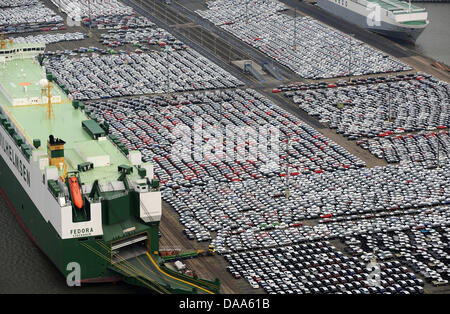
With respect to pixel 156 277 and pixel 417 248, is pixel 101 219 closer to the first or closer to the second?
pixel 156 277

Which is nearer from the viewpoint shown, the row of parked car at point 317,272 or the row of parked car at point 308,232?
the row of parked car at point 317,272

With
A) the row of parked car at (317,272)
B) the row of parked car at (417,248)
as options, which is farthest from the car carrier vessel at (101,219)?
the row of parked car at (417,248)

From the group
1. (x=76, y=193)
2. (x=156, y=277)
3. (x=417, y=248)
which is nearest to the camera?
(x=156, y=277)

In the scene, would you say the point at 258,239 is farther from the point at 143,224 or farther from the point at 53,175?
the point at 53,175

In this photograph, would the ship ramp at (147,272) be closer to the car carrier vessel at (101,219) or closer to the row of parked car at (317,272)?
the car carrier vessel at (101,219)

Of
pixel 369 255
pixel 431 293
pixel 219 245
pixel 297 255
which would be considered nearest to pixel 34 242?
pixel 219 245

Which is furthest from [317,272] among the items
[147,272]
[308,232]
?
[147,272]

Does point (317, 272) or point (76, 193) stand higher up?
point (76, 193)

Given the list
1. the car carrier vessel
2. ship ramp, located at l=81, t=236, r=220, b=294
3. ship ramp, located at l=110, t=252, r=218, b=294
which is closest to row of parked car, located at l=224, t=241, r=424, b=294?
ship ramp, located at l=110, t=252, r=218, b=294
